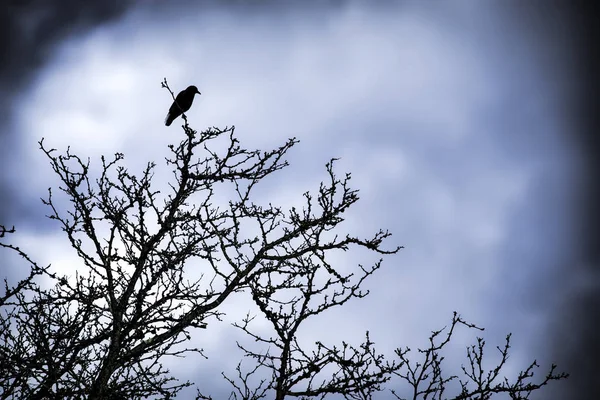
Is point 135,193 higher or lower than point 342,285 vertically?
higher

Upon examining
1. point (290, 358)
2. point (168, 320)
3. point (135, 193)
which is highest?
point (135, 193)

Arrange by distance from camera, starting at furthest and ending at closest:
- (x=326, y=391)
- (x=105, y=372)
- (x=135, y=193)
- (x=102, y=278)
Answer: (x=135, y=193), (x=102, y=278), (x=326, y=391), (x=105, y=372)

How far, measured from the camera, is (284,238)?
20.6 feet

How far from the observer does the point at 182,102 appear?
34.7 ft

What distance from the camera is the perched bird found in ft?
32.8

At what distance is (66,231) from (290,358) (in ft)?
12.0

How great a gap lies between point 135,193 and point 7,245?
1.77 meters

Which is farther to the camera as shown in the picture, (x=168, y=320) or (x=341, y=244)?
(x=341, y=244)

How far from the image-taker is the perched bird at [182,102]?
9992mm

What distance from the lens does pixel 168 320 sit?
562 cm

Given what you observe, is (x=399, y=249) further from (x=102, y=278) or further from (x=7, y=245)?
(x=7, y=245)

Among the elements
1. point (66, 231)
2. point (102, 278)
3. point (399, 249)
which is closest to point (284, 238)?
point (399, 249)

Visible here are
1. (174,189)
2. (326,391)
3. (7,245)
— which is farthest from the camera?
(174,189)

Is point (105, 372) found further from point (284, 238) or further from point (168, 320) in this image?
point (284, 238)
